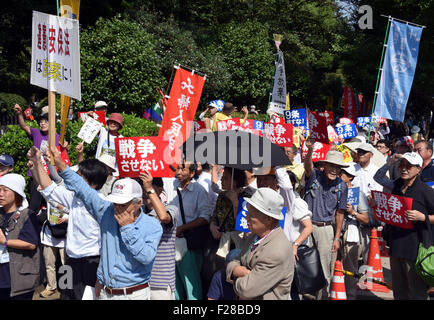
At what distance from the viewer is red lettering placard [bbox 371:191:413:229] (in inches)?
212

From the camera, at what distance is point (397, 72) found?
1078cm

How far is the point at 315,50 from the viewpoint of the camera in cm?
3036

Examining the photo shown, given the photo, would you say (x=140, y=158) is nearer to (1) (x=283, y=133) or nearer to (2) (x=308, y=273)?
(2) (x=308, y=273)

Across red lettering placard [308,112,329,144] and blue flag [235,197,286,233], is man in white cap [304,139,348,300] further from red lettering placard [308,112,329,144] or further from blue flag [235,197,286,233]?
blue flag [235,197,286,233]

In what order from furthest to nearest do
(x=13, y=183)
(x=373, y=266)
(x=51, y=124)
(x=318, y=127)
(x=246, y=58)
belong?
(x=246, y=58) → (x=373, y=266) → (x=318, y=127) → (x=13, y=183) → (x=51, y=124)

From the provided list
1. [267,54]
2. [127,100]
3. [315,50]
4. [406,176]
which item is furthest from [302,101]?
[406,176]

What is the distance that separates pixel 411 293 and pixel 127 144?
349cm

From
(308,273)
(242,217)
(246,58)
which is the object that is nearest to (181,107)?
(242,217)

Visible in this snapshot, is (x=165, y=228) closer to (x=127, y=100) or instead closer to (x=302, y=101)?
(x=127, y=100)

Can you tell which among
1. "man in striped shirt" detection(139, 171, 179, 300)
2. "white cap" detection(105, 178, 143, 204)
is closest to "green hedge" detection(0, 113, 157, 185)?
"man in striped shirt" detection(139, 171, 179, 300)

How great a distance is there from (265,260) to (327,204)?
280 cm

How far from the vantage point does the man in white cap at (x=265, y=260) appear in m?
3.46

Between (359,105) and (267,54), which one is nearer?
(267,54)

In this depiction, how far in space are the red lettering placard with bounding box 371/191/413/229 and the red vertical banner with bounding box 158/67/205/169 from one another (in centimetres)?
235
